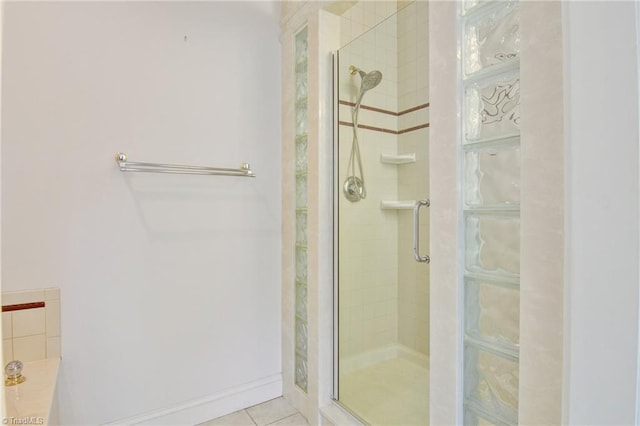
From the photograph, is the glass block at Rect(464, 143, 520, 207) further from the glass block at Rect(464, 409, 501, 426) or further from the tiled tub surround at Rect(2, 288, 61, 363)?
the tiled tub surround at Rect(2, 288, 61, 363)

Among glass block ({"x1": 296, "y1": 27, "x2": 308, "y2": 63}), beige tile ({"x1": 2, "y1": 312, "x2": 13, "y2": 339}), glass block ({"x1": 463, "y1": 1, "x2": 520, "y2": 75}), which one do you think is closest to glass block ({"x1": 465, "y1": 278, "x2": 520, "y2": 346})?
glass block ({"x1": 463, "y1": 1, "x2": 520, "y2": 75})

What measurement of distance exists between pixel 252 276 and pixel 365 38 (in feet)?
4.65

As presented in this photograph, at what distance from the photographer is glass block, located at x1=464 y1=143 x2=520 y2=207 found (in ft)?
3.12

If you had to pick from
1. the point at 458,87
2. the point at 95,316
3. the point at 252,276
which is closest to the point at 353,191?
the point at 252,276

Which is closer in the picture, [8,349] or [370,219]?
[8,349]

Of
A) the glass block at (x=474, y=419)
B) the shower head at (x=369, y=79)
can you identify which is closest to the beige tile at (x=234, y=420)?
the glass block at (x=474, y=419)

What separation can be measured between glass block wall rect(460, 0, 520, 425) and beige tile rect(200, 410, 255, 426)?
3.87ft

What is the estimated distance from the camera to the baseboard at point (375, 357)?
5.81 ft

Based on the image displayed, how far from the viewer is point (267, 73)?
77.9 inches

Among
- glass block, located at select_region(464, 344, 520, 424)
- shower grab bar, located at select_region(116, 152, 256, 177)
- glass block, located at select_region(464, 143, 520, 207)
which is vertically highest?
shower grab bar, located at select_region(116, 152, 256, 177)

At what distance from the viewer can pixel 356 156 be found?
1.86 meters

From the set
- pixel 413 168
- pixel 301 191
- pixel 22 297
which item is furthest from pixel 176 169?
pixel 413 168

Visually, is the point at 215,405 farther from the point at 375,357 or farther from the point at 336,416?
the point at 375,357

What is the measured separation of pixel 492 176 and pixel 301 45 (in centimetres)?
137
